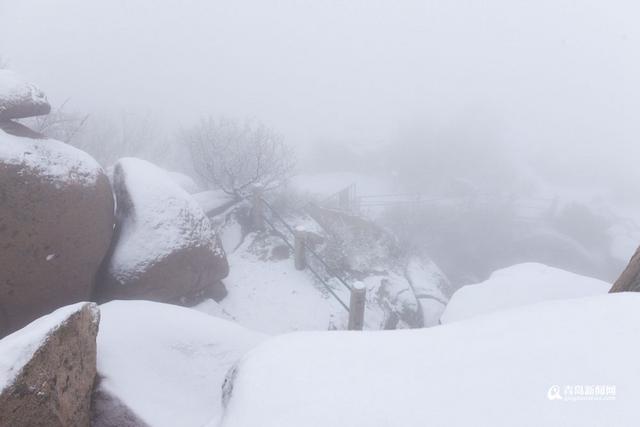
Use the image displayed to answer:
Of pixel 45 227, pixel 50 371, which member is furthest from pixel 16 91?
pixel 50 371

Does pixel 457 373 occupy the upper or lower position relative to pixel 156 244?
upper

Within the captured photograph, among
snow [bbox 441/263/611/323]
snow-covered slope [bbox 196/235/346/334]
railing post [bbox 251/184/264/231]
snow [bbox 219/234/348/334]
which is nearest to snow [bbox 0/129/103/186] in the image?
snow-covered slope [bbox 196/235/346/334]

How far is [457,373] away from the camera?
240 cm

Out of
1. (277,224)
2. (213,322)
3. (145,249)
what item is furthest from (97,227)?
(277,224)

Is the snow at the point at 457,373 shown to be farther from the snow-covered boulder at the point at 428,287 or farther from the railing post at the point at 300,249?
the snow-covered boulder at the point at 428,287

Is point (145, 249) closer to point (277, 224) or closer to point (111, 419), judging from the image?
point (111, 419)

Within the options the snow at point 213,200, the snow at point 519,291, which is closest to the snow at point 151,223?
the snow at point 213,200

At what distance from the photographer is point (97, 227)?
21.2 feet

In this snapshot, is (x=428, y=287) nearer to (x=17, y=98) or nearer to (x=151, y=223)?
(x=151, y=223)

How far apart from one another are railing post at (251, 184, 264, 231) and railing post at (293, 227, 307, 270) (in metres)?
1.64

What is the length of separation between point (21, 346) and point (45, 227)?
11.8 ft

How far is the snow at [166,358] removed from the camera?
3.76 m

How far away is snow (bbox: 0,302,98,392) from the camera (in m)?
2.64

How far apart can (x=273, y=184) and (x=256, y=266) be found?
4135mm
